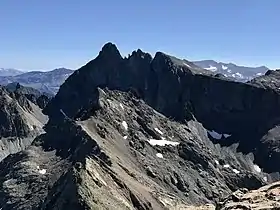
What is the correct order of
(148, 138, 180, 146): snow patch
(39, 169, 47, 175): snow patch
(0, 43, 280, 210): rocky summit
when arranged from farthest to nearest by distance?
(148, 138, 180, 146): snow patch, (39, 169, 47, 175): snow patch, (0, 43, 280, 210): rocky summit

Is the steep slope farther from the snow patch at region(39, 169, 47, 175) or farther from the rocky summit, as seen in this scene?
the snow patch at region(39, 169, 47, 175)

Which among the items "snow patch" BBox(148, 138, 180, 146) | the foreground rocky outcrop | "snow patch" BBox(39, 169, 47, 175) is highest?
the foreground rocky outcrop

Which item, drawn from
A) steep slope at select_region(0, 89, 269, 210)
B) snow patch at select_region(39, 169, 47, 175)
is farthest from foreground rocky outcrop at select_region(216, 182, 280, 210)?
snow patch at select_region(39, 169, 47, 175)

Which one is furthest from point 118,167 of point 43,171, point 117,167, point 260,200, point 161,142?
point 260,200

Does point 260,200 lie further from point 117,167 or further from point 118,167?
point 118,167

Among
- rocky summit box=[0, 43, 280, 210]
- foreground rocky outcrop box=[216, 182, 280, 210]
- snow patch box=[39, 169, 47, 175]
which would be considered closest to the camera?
foreground rocky outcrop box=[216, 182, 280, 210]

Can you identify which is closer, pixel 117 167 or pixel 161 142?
pixel 117 167

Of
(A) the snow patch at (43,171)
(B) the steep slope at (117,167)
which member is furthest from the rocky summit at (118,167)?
(A) the snow patch at (43,171)

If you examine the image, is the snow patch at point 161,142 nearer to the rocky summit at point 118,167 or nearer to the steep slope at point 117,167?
the steep slope at point 117,167

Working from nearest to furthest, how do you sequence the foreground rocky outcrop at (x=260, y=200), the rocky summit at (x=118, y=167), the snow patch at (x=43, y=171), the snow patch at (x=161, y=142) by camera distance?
the foreground rocky outcrop at (x=260, y=200), the rocky summit at (x=118, y=167), the snow patch at (x=43, y=171), the snow patch at (x=161, y=142)

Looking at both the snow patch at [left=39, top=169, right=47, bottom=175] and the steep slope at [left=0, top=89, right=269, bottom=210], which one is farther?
the snow patch at [left=39, top=169, right=47, bottom=175]

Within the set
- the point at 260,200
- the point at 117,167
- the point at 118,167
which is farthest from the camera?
the point at 118,167
